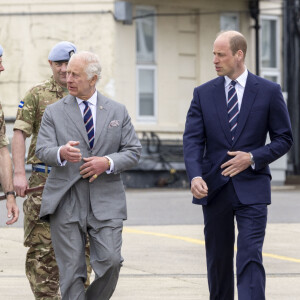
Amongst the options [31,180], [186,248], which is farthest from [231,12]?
[31,180]

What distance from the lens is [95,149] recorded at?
265 inches

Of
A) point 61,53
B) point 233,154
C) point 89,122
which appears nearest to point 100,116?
point 89,122

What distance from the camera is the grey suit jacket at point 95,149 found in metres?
6.67

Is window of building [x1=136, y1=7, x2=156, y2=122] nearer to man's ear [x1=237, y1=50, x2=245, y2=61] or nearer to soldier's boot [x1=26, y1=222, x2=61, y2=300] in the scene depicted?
soldier's boot [x1=26, y1=222, x2=61, y2=300]

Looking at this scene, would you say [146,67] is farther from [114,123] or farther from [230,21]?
[114,123]

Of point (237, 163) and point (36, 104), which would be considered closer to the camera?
point (237, 163)

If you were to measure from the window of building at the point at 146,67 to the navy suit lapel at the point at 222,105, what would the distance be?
17435mm

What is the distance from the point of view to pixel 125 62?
24.1 m

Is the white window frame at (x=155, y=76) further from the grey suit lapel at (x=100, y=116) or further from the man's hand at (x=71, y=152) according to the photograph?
the man's hand at (x=71, y=152)

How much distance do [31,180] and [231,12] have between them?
18627 millimetres

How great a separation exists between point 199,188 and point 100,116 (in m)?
0.76

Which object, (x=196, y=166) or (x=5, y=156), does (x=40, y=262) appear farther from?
(x=196, y=166)

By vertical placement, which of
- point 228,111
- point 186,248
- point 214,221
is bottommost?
point 186,248

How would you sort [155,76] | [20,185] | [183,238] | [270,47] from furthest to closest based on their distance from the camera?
[270,47], [155,76], [183,238], [20,185]
